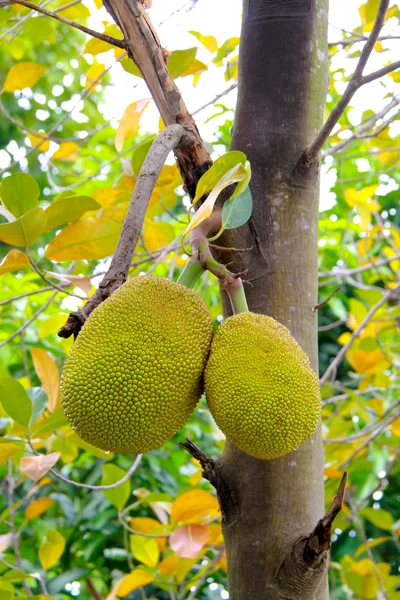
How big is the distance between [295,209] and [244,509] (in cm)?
39

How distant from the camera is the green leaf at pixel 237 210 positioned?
74 centimetres

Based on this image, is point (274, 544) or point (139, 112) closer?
point (274, 544)

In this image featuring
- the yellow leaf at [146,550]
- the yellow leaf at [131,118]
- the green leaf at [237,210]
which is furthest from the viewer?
the yellow leaf at [146,550]

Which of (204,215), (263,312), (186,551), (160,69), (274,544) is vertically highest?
(160,69)

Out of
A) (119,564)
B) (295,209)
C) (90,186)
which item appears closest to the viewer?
(295,209)

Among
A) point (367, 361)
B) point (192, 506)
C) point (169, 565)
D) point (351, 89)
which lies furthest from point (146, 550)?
point (351, 89)

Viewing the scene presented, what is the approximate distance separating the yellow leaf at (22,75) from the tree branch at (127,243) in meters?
0.90

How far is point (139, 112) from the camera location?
1.28m

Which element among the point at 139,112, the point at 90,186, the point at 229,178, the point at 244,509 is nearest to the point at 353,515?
the point at 244,509

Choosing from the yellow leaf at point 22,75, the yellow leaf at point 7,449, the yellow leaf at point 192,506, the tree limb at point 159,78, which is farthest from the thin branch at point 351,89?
the yellow leaf at point 22,75

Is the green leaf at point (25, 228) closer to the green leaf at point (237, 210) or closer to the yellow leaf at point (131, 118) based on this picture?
the green leaf at point (237, 210)

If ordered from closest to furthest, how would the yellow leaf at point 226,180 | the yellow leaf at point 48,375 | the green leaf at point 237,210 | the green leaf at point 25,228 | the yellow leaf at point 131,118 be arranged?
→ 1. the yellow leaf at point 226,180
2. the green leaf at point 237,210
3. the green leaf at point 25,228
4. the yellow leaf at point 48,375
5. the yellow leaf at point 131,118

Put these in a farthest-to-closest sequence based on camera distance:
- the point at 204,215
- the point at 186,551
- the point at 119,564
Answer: the point at 119,564, the point at 186,551, the point at 204,215

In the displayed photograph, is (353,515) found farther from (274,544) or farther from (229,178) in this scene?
(229,178)
